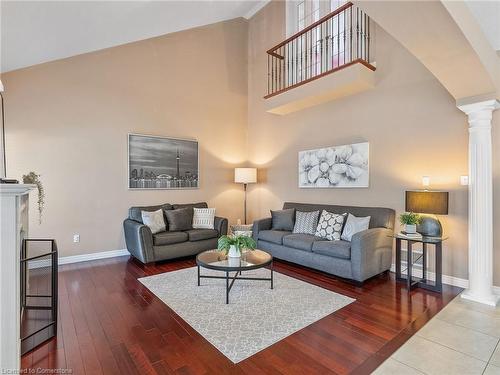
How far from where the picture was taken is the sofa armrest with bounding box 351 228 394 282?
11.0 feet

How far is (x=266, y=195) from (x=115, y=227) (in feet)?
10.1

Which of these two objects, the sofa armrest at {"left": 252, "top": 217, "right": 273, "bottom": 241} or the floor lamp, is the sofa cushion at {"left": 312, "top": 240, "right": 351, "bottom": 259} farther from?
the floor lamp

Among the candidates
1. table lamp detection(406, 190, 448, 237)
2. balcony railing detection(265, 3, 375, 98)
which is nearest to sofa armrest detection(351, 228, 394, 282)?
table lamp detection(406, 190, 448, 237)

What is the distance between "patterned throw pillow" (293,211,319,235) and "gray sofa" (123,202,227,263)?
1357 mm

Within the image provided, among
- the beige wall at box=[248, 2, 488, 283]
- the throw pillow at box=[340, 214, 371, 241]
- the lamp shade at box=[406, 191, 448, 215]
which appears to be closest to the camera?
the lamp shade at box=[406, 191, 448, 215]

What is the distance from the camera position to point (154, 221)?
14.8ft

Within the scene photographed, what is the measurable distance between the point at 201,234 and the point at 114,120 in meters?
2.48

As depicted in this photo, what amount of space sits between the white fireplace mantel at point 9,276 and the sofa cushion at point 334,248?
3186mm

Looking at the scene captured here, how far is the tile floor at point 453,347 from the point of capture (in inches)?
76.4


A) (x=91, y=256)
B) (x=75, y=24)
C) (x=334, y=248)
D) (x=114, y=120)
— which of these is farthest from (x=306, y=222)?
(x=75, y=24)

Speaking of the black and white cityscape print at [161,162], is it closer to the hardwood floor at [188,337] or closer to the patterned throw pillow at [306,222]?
the hardwood floor at [188,337]

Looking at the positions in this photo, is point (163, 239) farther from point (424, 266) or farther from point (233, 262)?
point (424, 266)

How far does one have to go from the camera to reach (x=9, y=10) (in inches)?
87.4

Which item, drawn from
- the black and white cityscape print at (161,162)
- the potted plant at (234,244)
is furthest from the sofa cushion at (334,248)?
the black and white cityscape print at (161,162)
